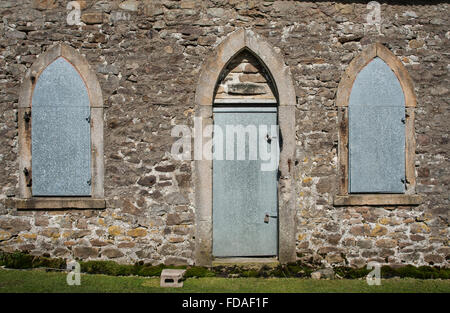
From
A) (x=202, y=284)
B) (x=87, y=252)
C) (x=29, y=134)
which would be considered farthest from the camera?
(x=29, y=134)

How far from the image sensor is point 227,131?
6.09 m

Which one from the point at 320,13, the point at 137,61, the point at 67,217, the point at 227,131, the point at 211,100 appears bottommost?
the point at 67,217

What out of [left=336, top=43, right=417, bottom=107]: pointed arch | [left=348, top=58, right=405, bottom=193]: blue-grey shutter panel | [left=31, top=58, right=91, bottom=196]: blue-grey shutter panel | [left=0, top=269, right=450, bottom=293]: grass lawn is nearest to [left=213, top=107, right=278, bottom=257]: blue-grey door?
[left=0, top=269, right=450, bottom=293]: grass lawn

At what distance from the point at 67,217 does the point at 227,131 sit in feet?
8.72

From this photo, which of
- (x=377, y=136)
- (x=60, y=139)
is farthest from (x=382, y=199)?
(x=60, y=139)

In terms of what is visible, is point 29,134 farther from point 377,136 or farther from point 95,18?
point 377,136

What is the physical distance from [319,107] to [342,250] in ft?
7.01

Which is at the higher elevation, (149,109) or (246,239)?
(149,109)

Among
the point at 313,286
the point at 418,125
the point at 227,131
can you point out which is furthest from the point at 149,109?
the point at 418,125

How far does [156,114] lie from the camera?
5.88 meters

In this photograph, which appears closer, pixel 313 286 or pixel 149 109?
pixel 313 286

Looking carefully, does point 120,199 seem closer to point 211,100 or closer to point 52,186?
point 52,186

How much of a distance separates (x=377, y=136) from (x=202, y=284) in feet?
11.1

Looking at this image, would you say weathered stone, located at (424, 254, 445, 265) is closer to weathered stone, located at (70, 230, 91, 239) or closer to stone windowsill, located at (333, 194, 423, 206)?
stone windowsill, located at (333, 194, 423, 206)
